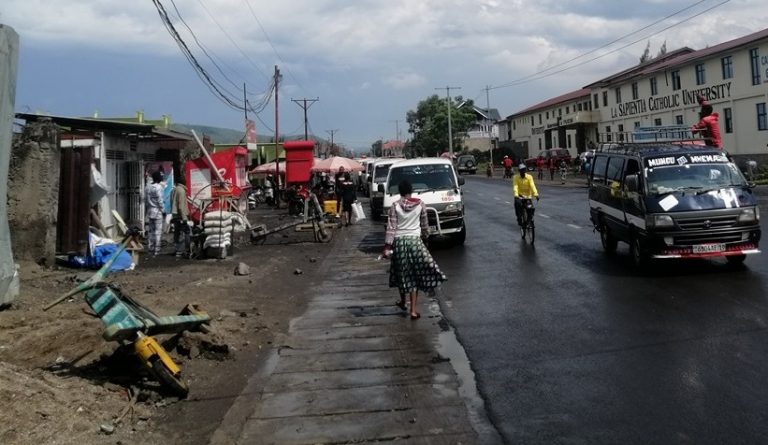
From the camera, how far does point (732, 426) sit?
15.4 ft

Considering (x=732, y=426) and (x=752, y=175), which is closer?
(x=732, y=426)

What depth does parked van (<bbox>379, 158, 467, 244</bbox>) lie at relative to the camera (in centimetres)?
1612

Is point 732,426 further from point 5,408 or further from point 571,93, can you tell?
point 571,93

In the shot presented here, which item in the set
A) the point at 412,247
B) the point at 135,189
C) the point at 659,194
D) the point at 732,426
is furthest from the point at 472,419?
the point at 135,189

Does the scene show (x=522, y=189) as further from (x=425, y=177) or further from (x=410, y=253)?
(x=410, y=253)

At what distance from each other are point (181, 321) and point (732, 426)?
4.68 meters

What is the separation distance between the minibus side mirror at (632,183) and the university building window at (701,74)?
1381 inches

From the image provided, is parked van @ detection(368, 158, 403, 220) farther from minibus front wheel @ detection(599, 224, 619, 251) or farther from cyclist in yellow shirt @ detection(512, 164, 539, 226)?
minibus front wheel @ detection(599, 224, 619, 251)

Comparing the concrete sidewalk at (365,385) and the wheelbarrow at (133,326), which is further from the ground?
the wheelbarrow at (133,326)

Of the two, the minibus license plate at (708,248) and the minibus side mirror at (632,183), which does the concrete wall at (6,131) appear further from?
the minibus license plate at (708,248)

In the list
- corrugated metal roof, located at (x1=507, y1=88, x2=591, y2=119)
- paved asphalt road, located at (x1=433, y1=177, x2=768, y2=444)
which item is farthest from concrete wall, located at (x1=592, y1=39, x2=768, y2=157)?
paved asphalt road, located at (x1=433, y1=177, x2=768, y2=444)

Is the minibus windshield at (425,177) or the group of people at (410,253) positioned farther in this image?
the minibus windshield at (425,177)

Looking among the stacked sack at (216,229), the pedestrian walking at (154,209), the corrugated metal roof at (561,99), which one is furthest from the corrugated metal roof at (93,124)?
the corrugated metal roof at (561,99)

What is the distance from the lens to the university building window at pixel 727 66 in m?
39.7
